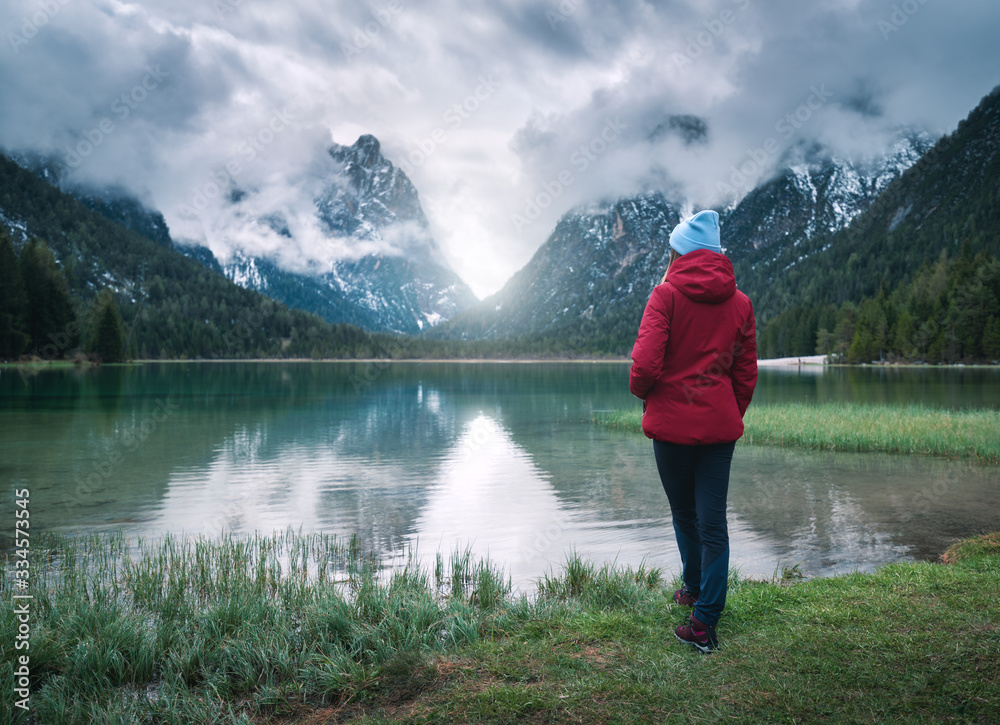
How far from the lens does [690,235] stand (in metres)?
5.85

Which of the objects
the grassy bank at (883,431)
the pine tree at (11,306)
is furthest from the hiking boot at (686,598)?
the pine tree at (11,306)

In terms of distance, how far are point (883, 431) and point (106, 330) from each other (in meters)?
123

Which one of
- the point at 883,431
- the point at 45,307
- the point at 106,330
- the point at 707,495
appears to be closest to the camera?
the point at 707,495

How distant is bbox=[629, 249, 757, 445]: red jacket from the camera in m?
5.42

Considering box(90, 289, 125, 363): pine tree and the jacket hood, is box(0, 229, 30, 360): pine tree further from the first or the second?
the jacket hood

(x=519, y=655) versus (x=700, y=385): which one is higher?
(x=700, y=385)

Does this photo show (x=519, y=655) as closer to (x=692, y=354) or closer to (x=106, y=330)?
(x=692, y=354)

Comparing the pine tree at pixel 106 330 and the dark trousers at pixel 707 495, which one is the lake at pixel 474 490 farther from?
the pine tree at pixel 106 330

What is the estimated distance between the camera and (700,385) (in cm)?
549

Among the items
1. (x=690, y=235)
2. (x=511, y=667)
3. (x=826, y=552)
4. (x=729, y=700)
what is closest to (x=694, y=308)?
(x=690, y=235)

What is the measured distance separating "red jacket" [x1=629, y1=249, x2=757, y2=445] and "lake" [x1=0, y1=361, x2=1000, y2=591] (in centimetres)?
520

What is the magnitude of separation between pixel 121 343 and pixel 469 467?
11666 cm

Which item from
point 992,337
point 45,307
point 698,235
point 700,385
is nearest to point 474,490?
point 700,385

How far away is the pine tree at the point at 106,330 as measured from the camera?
10794cm
